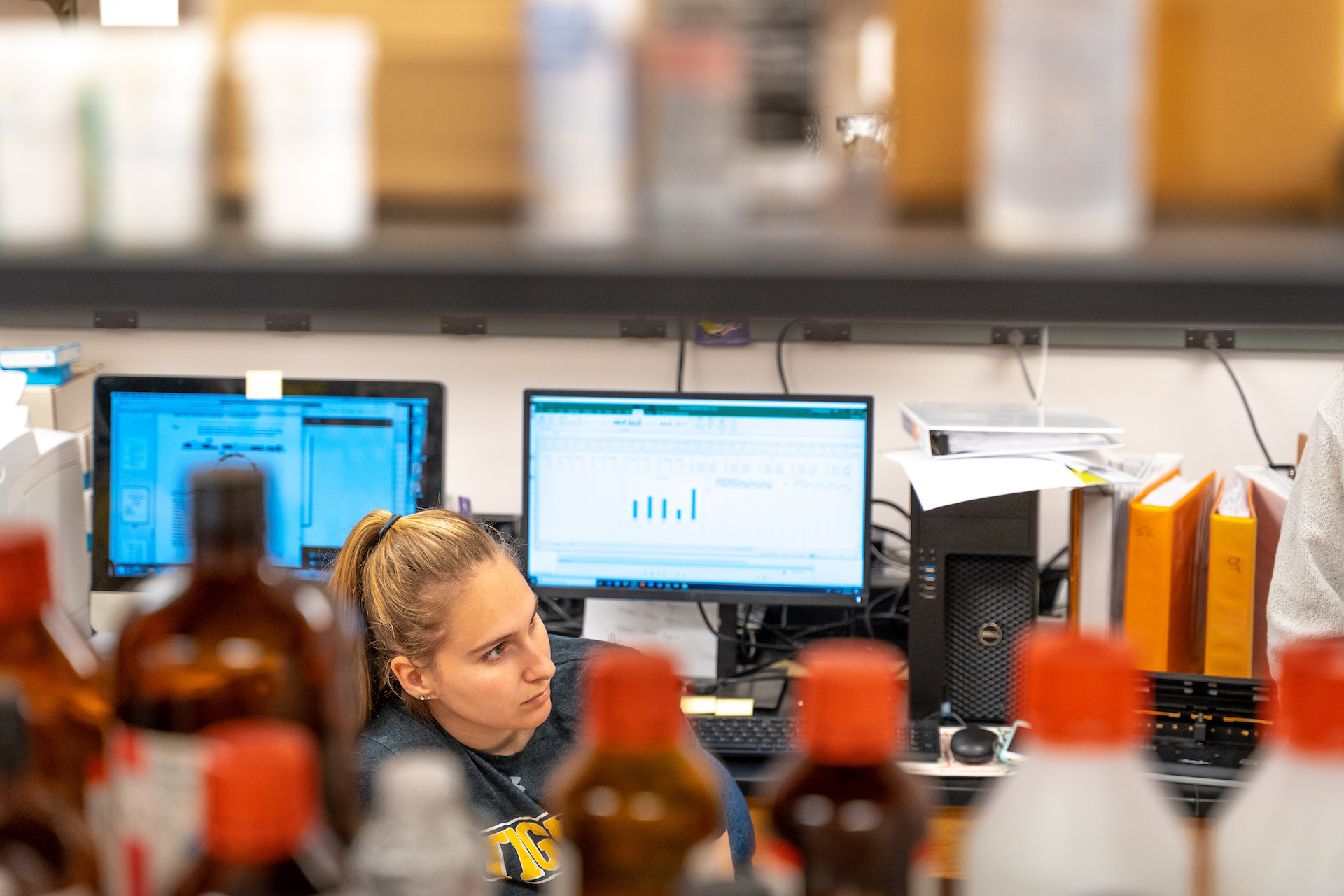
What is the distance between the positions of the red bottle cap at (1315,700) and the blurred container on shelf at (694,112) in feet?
0.97

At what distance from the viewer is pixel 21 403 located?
7.69 feet

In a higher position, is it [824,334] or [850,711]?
[824,334]

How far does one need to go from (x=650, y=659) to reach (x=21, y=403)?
2234 mm

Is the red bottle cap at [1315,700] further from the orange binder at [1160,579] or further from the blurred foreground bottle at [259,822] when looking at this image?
the orange binder at [1160,579]

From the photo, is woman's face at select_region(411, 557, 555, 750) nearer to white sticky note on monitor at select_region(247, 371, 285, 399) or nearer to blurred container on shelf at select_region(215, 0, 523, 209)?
white sticky note on monitor at select_region(247, 371, 285, 399)

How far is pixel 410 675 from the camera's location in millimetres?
1619

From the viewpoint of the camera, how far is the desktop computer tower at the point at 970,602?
1.96 metres

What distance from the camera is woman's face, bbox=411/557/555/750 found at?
1582 mm

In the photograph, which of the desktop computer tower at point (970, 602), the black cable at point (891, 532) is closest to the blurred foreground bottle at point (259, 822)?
the desktop computer tower at point (970, 602)

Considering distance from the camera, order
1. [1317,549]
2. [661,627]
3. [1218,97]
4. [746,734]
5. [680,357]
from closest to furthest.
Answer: [1218,97] → [1317,549] → [746,734] → [661,627] → [680,357]

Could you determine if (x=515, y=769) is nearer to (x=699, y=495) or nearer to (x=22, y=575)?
(x=699, y=495)

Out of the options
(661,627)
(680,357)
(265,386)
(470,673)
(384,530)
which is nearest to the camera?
(470,673)

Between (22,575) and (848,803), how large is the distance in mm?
376

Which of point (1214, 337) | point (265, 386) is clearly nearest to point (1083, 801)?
point (265, 386)
